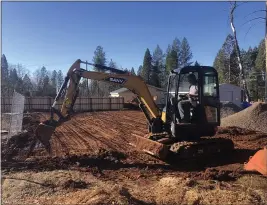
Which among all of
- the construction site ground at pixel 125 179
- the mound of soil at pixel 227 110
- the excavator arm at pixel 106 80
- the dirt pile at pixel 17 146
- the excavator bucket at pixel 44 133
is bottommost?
the construction site ground at pixel 125 179

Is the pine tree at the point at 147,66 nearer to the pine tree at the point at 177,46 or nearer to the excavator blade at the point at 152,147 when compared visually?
the pine tree at the point at 177,46

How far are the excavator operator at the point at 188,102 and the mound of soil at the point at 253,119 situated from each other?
23.2 ft

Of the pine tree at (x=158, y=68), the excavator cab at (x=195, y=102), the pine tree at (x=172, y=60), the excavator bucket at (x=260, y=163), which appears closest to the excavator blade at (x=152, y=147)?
the excavator cab at (x=195, y=102)

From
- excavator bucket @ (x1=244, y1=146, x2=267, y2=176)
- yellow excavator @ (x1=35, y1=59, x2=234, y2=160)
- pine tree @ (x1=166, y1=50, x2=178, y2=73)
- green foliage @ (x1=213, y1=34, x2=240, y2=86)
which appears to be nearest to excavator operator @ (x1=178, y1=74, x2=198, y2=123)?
yellow excavator @ (x1=35, y1=59, x2=234, y2=160)

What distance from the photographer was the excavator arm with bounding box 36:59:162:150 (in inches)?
340

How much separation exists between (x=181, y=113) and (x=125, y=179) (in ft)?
8.95

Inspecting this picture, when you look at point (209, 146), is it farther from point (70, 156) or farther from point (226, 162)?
point (70, 156)

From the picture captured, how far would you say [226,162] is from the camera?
898 cm

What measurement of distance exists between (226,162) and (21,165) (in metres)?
5.53

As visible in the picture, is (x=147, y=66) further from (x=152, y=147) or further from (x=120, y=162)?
(x=120, y=162)

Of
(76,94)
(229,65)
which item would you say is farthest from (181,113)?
(229,65)

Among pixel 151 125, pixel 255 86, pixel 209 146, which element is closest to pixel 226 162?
pixel 209 146

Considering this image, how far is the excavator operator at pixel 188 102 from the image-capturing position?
8781 millimetres

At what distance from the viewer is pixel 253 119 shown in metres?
15.4
